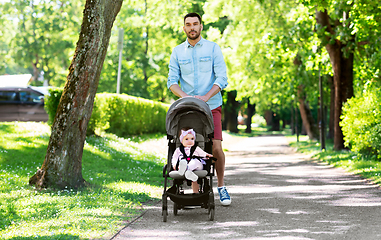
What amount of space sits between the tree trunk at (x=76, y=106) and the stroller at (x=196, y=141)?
2309mm

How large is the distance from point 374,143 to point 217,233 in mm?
7782

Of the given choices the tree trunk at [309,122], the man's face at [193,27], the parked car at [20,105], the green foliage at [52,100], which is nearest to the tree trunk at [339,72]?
the green foliage at [52,100]

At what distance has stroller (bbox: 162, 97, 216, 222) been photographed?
5.63m

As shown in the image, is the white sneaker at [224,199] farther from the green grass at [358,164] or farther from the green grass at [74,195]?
the green grass at [358,164]

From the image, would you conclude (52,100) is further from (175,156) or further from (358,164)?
(175,156)

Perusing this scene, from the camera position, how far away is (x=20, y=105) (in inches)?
873

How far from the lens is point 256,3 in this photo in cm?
2170

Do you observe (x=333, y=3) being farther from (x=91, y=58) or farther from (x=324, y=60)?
(x=91, y=58)

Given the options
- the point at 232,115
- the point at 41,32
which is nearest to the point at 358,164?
the point at 232,115

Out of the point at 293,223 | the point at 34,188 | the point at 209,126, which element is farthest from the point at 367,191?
the point at 34,188

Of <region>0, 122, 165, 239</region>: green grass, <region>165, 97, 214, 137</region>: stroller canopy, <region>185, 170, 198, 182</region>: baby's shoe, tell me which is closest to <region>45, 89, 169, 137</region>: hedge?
<region>0, 122, 165, 239</region>: green grass

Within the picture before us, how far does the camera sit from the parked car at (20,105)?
21859mm

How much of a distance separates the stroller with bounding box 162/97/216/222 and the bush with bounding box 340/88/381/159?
22.3 feet

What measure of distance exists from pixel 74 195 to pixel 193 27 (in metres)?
3.19
